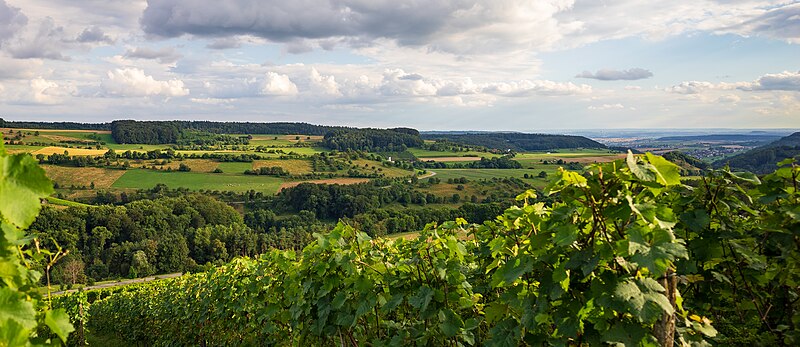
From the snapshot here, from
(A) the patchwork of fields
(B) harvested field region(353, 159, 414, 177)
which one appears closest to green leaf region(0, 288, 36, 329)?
(A) the patchwork of fields

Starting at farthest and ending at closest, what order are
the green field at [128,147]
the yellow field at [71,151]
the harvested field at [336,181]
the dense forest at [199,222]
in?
the green field at [128,147], the harvested field at [336,181], the yellow field at [71,151], the dense forest at [199,222]

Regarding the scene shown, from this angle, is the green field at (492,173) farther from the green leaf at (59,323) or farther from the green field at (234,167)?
the green leaf at (59,323)

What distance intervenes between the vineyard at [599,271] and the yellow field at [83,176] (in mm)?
128398

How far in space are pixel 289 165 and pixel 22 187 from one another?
134 meters

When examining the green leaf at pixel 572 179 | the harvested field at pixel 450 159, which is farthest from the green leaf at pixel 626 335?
the harvested field at pixel 450 159

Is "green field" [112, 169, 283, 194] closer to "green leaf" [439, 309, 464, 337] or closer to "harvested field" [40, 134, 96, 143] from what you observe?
"harvested field" [40, 134, 96, 143]

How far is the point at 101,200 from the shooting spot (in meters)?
107

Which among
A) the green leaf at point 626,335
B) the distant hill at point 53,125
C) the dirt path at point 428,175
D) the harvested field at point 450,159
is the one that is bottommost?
the dirt path at point 428,175

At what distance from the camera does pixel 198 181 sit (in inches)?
4626

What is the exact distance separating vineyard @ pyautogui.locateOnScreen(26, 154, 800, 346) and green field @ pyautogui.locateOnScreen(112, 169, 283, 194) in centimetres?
11313

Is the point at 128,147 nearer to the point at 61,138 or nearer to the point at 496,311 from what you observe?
the point at 61,138

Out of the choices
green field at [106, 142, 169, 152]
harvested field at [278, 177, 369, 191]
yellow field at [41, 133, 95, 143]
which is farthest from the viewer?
green field at [106, 142, 169, 152]

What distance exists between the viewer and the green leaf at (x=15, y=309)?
154 centimetres

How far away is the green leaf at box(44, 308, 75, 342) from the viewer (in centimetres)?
184
